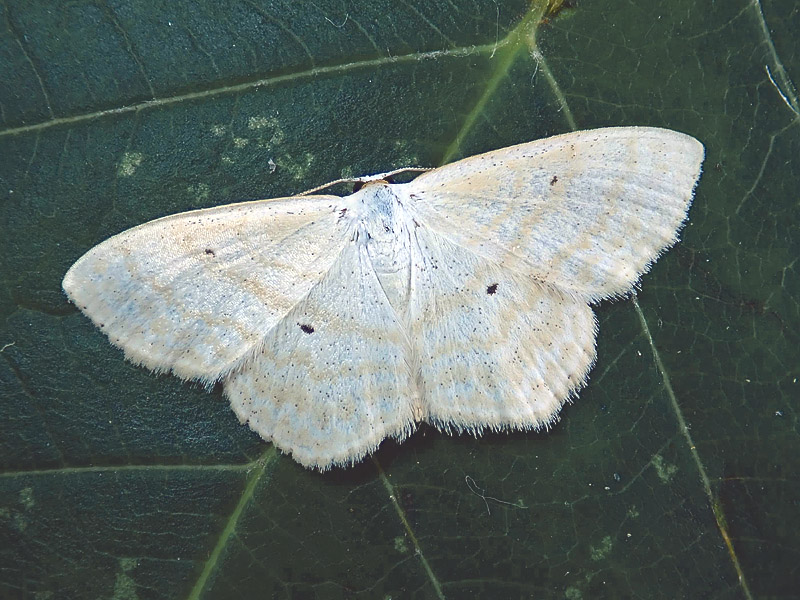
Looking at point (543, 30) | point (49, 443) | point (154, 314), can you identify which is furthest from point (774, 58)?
point (49, 443)

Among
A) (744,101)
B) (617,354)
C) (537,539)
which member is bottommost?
(537,539)

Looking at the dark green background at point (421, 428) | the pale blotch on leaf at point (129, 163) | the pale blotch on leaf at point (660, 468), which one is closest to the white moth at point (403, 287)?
the dark green background at point (421, 428)

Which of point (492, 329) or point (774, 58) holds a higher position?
point (774, 58)

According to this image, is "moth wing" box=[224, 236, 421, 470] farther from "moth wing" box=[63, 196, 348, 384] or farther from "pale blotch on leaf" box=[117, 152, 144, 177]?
"pale blotch on leaf" box=[117, 152, 144, 177]

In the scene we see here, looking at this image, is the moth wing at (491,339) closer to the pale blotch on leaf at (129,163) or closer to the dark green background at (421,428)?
the dark green background at (421,428)

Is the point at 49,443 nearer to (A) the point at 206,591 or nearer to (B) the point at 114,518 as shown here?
(B) the point at 114,518

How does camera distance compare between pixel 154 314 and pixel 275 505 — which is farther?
pixel 275 505

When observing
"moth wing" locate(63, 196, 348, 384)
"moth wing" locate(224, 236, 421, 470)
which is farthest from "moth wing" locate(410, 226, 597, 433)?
"moth wing" locate(63, 196, 348, 384)
